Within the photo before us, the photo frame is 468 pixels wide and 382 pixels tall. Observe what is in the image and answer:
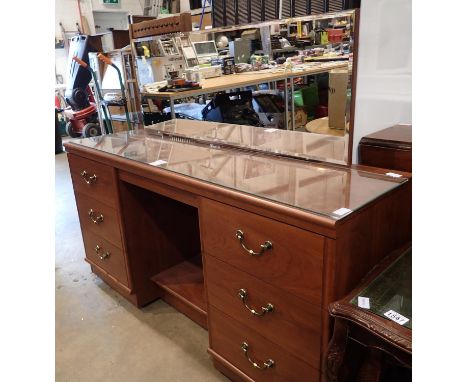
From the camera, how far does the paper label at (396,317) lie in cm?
82

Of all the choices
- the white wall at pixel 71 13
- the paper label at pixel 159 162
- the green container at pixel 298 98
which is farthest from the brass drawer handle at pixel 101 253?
the white wall at pixel 71 13

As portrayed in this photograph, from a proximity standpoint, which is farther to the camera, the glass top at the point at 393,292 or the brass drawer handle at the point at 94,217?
the brass drawer handle at the point at 94,217

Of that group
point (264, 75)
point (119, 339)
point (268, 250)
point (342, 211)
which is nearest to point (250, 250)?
point (268, 250)

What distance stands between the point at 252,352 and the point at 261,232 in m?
0.45

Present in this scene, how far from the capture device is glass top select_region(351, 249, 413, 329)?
85 centimetres

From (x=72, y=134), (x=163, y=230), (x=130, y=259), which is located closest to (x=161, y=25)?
(x=163, y=230)

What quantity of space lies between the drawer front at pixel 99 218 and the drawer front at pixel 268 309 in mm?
654

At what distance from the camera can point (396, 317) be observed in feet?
2.73

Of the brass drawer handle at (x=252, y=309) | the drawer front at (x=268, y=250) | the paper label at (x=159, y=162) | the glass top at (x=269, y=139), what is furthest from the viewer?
the paper label at (x=159, y=162)

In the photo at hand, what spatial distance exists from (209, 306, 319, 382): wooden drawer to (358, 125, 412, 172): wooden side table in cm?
65

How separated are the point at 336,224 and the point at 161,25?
1586 millimetres

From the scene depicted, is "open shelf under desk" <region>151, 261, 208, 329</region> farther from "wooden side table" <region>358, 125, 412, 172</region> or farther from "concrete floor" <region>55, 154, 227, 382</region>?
"wooden side table" <region>358, 125, 412, 172</region>

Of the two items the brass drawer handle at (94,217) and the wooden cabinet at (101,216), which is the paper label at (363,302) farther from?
the brass drawer handle at (94,217)
